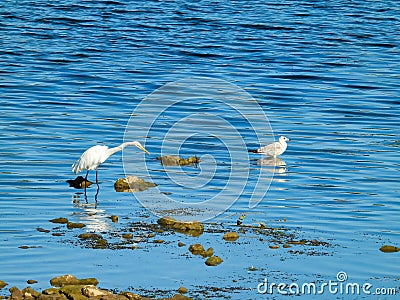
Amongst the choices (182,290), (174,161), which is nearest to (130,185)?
(174,161)

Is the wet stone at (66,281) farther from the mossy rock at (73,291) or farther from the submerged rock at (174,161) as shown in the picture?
the submerged rock at (174,161)

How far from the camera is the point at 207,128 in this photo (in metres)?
19.7

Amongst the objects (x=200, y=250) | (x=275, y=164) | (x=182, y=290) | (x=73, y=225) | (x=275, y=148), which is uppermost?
(x=275, y=148)

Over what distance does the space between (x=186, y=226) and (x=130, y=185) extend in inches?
104

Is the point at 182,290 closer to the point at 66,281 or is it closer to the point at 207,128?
the point at 66,281

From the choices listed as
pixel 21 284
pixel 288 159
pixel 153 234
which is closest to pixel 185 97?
pixel 288 159

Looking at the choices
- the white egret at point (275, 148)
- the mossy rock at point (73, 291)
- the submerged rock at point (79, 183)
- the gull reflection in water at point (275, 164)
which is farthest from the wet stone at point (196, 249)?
the white egret at point (275, 148)

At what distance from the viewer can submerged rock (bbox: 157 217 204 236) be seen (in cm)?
1149

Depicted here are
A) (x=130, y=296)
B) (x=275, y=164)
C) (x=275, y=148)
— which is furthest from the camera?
(x=275, y=148)

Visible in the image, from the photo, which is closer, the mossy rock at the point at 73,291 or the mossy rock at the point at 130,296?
the mossy rock at the point at 73,291

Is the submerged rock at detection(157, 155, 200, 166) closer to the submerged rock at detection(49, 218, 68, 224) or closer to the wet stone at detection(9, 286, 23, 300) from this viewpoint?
the submerged rock at detection(49, 218, 68, 224)

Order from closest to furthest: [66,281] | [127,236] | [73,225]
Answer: [66,281]
[127,236]
[73,225]

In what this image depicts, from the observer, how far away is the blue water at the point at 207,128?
10445 millimetres

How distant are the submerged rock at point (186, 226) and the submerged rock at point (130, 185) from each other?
2209 mm
